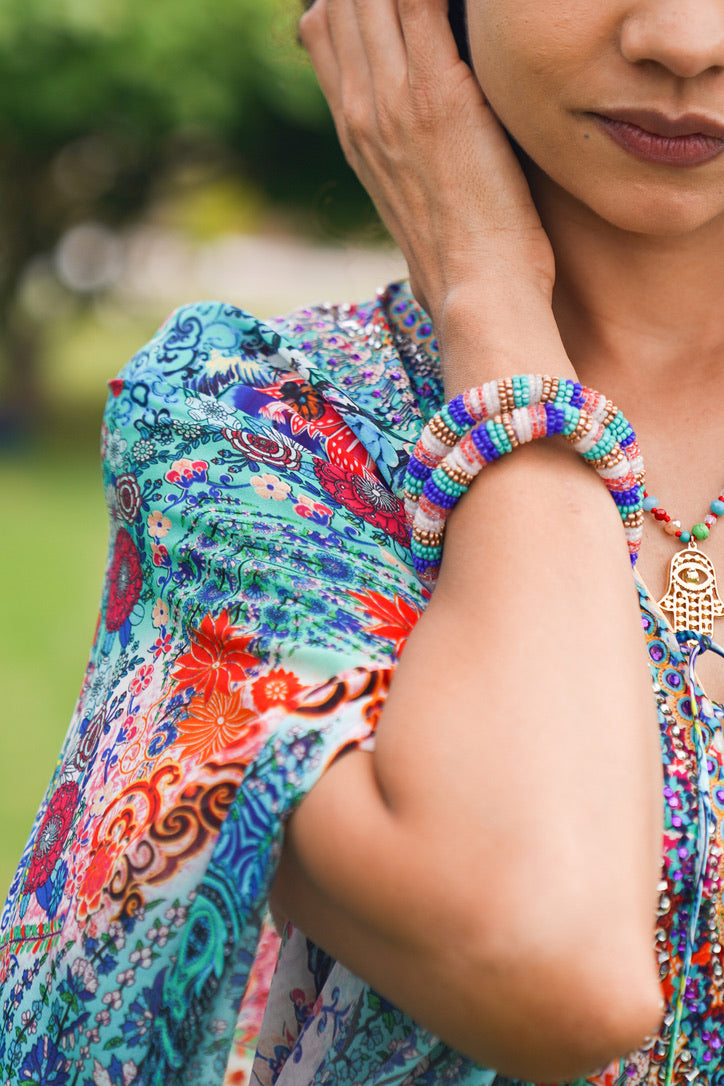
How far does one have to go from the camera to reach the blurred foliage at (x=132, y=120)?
7.84 m

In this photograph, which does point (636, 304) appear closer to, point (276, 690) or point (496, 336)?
point (496, 336)

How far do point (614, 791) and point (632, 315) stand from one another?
31.5 inches

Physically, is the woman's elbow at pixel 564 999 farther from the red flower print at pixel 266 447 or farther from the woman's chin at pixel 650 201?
the woman's chin at pixel 650 201

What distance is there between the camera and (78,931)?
1.19 metres

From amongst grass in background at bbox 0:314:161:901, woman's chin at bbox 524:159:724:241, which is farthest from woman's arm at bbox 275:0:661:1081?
grass in background at bbox 0:314:161:901

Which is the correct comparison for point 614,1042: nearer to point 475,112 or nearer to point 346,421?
point 346,421

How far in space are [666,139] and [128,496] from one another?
0.75 metres

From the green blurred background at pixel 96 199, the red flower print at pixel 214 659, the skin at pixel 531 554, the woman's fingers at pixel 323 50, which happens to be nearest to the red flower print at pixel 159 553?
the red flower print at pixel 214 659

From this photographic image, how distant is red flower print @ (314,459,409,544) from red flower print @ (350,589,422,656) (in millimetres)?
115

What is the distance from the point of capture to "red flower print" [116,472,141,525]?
1352 mm

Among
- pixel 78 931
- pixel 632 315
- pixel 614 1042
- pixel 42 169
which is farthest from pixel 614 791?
pixel 42 169

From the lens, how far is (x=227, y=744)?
1.15 meters

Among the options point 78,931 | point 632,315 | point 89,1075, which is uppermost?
point 632,315

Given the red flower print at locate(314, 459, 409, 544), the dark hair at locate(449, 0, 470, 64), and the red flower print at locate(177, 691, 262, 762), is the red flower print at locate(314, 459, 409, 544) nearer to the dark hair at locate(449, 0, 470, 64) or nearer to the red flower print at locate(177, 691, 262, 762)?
the red flower print at locate(177, 691, 262, 762)
